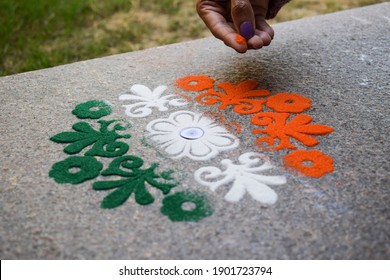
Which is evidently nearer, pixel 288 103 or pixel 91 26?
pixel 288 103

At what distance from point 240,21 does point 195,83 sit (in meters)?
0.20

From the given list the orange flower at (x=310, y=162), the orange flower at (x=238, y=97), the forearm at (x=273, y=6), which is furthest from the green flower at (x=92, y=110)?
the forearm at (x=273, y=6)

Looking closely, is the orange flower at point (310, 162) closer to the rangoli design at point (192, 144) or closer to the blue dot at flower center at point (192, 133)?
the rangoli design at point (192, 144)

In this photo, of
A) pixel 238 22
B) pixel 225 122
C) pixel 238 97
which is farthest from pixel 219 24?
pixel 225 122

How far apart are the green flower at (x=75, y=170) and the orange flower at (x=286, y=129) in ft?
1.17

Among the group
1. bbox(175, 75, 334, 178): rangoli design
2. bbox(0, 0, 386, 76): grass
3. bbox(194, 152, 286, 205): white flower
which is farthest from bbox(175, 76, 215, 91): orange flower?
bbox(0, 0, 386, 76): grass

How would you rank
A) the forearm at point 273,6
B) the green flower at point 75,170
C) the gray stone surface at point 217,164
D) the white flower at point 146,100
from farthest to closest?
1. the forearm at point 273,6
2. the white flower at point 146,100
3. the green flower at point 75,170
4. the gray stone surface at point 217,164

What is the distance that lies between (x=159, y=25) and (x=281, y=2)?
81cm

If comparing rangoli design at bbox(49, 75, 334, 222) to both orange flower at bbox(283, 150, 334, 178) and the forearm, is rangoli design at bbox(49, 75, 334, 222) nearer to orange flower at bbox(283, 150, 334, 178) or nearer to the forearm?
orange flower at bbox(283, 150, 334, 178)

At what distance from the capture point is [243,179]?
0.85m

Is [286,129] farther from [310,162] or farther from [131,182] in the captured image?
[131,182]

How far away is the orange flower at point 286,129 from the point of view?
3.11 ft

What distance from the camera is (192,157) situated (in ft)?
3.00

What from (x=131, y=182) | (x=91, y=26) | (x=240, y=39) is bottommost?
(x=91, y=26)
